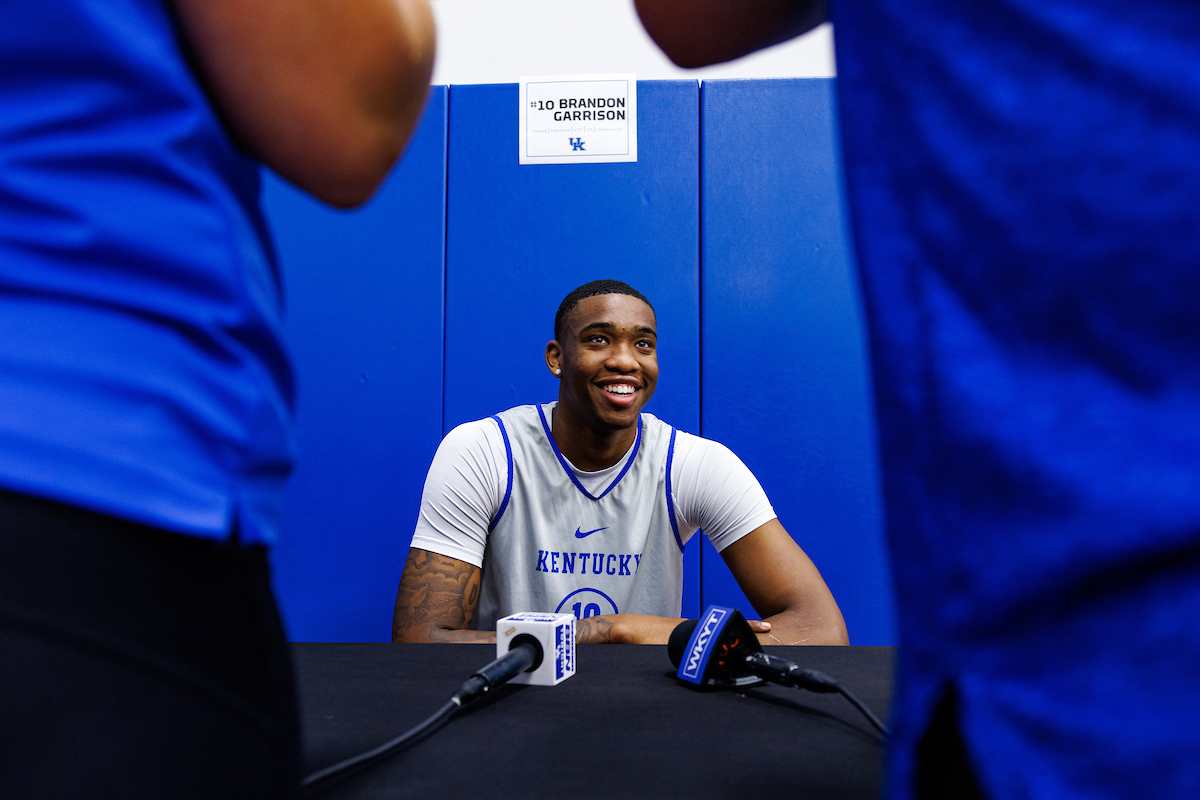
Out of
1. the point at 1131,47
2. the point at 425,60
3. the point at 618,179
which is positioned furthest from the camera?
the point at 618,179

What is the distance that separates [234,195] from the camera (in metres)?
0.28

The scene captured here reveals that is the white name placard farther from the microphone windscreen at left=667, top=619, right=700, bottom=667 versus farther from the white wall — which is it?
the microphone windscreen at left=667, top=619, right=700, bottom=667

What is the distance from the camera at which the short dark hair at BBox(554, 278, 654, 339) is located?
1641 mm

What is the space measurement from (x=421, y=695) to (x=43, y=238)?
448mm

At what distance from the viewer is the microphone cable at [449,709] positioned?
16.1 inches

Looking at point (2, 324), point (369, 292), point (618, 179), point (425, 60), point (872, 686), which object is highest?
point (618, 179)

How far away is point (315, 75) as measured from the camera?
0.89 feet

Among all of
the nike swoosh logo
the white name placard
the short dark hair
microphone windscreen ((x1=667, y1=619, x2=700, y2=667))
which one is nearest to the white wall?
the white name placard

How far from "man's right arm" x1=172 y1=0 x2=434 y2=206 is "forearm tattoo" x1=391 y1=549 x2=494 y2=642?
3.54 ft

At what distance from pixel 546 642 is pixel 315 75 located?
47 cm

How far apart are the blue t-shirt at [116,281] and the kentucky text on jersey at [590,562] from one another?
1234mm

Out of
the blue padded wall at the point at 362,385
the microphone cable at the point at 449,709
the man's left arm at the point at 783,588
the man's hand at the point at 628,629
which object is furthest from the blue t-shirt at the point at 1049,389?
the blue padded wall at the point at 362,385

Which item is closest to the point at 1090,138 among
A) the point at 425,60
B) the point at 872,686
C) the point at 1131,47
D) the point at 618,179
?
the point at 1131,47

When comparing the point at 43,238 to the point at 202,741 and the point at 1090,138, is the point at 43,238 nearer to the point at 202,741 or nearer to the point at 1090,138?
the point at 202,741
